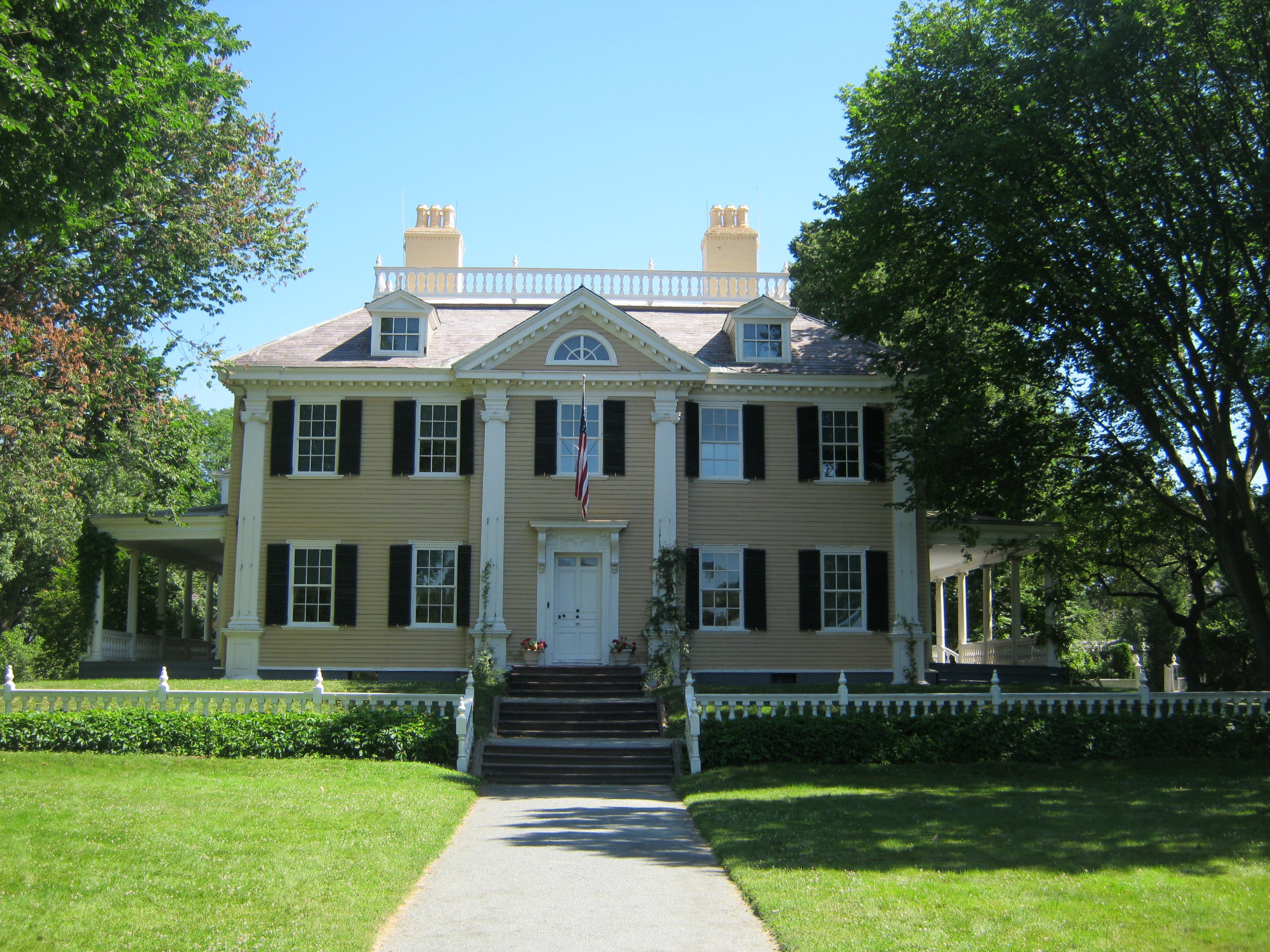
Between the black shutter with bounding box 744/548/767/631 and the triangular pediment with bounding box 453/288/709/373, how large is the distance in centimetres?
393

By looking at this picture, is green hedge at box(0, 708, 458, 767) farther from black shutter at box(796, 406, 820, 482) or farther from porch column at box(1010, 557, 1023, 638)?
porch column at box(1010, 557, 1023, 638)

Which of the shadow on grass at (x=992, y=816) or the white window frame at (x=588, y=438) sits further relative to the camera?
the white window frame at (x=588, y=438)

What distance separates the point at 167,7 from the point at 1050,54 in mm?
12702

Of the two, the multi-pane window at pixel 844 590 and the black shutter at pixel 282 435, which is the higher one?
the black shutter at pixel 282 435

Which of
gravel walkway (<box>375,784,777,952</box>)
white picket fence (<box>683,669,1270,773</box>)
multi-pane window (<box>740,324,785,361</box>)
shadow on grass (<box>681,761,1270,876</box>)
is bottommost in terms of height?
gravel walkway (<box>375,784,777,952</box>)

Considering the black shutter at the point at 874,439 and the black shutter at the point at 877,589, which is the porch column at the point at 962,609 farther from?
the black shutter at the point at 874,439

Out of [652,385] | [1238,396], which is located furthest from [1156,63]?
[652,385]

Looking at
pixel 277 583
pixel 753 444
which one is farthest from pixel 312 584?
pixel 753 444

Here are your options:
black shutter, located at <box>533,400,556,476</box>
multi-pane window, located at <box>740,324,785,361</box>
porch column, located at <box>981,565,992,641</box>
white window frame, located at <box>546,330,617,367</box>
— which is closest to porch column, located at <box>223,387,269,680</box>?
black shutter, located at <box>533,400,556,476</box>

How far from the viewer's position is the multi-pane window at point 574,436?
918 inches

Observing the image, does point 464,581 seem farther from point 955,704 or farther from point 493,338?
point 955,704

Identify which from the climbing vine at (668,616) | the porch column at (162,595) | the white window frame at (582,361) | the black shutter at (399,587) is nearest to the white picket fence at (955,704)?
the climbing vine at (668,616)

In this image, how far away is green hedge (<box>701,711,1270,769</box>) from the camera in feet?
54.5

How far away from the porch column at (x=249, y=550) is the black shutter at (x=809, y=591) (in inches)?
425
